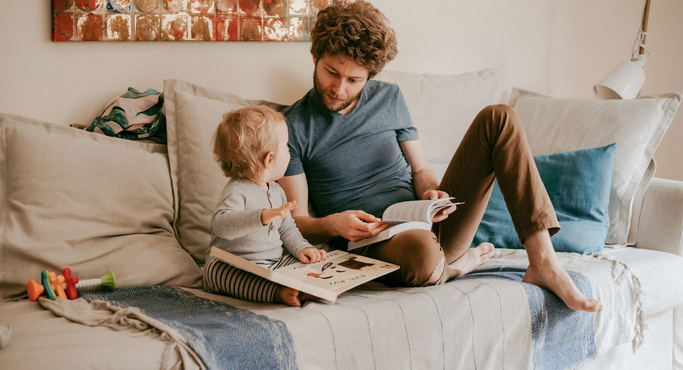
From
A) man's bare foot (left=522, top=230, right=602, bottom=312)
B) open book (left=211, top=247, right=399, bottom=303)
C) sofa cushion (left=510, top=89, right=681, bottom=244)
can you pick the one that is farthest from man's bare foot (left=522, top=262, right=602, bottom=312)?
sofa cushion (left=510, top=89, right=681, bottom=244)

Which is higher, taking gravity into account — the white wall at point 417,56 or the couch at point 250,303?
the white wall at point 417,56

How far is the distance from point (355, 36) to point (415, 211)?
0.54m

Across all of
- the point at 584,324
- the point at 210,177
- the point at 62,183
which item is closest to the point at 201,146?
the point at 210,177

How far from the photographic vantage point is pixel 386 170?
1.88 metres

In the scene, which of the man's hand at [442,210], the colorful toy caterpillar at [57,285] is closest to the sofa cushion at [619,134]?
the man's hand at [442,210]

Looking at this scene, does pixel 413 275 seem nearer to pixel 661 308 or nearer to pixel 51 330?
pixel 51 330

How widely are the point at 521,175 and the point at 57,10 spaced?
1.41m

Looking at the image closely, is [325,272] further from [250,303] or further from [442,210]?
[442,210]

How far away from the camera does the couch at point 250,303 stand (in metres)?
1.16

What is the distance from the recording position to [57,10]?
176 centimetres

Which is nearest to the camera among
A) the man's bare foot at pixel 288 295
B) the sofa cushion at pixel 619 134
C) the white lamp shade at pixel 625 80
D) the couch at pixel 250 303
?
the couch at pixel 250 303

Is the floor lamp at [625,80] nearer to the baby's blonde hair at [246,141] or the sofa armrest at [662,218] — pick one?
the sofa armrest at [662,218]

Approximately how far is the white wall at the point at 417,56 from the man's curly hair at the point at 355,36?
0.43 metres

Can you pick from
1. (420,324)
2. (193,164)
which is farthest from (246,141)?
(420,324)
